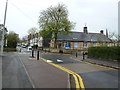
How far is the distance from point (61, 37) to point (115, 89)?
33.1 metres

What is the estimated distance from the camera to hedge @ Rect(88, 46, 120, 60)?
37.8 ft

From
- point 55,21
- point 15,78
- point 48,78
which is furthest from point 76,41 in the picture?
point 15,78

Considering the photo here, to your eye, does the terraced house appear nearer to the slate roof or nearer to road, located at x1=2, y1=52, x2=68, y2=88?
the slate roof

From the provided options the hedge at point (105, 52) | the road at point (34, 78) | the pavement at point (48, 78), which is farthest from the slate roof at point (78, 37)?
the pavement at point (48, 78)

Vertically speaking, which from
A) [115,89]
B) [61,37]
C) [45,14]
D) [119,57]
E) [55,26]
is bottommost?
[115,89]

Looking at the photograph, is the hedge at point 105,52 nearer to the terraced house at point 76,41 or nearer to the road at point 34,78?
the road at point 34,78

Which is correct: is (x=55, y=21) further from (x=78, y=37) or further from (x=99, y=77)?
(x=99, y=77)

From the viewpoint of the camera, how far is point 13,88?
4656 mm

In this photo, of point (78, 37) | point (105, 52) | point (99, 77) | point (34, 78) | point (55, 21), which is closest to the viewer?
point (34, 78)

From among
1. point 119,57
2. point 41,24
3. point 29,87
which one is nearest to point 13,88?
point 29,87

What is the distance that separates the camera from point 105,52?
13234 mm

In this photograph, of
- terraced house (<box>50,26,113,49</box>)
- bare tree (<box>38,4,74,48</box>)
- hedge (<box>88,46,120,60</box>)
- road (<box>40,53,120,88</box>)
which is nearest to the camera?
road (<box>40,53,120,88</box>)

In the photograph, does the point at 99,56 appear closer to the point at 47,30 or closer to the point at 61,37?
Result: the point at 47,30

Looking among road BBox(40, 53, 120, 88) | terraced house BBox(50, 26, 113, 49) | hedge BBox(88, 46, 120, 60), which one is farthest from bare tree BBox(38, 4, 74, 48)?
road BBox(40, 53, 120, 88)
